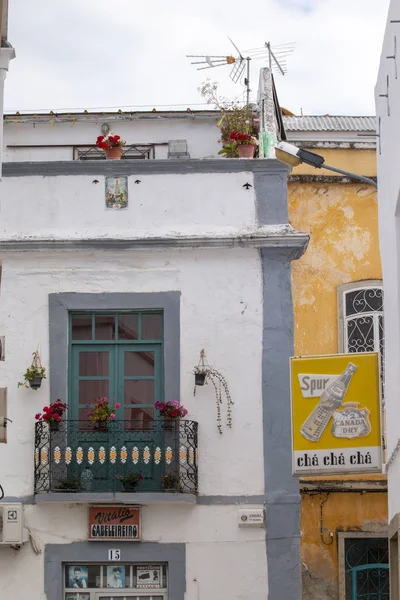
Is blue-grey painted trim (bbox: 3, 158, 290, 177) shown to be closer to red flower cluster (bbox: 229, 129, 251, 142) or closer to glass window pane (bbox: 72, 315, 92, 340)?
red flower cluster (bbox: 229, 129, 251, 142)

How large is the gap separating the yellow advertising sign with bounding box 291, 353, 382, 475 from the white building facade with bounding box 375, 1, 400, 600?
22cm

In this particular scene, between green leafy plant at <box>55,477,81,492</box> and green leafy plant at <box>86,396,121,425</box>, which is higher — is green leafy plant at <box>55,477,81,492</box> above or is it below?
below

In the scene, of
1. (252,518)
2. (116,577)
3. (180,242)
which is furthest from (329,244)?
(116,577)

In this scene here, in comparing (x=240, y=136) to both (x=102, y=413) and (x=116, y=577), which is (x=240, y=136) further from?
(x=116, y=577)

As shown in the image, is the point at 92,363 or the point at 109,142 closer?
the point at 92,363

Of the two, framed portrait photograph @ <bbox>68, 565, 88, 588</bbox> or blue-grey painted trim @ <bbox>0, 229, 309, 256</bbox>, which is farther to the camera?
blue-grey painted trim @ <bbox>0, 229, 309, 256</bbox>

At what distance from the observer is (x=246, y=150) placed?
19.3m

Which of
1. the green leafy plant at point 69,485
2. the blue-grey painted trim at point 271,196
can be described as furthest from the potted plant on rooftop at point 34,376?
the blue-grey painted trim at point 271,196

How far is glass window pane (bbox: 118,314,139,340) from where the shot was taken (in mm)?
18531

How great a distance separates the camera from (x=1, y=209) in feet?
62.3

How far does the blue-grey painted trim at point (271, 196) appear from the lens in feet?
61.6

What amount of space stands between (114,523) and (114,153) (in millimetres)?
5141

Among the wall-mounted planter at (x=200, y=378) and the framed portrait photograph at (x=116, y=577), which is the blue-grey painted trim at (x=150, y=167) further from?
the framed portrait photograph at (x=116, y=577)

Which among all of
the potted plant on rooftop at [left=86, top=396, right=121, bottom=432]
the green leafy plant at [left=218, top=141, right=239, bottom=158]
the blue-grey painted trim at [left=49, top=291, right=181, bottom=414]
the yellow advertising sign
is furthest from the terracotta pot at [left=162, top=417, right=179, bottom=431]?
the green leafy plant at [left=218, top=141, right=239, bottom=158]
